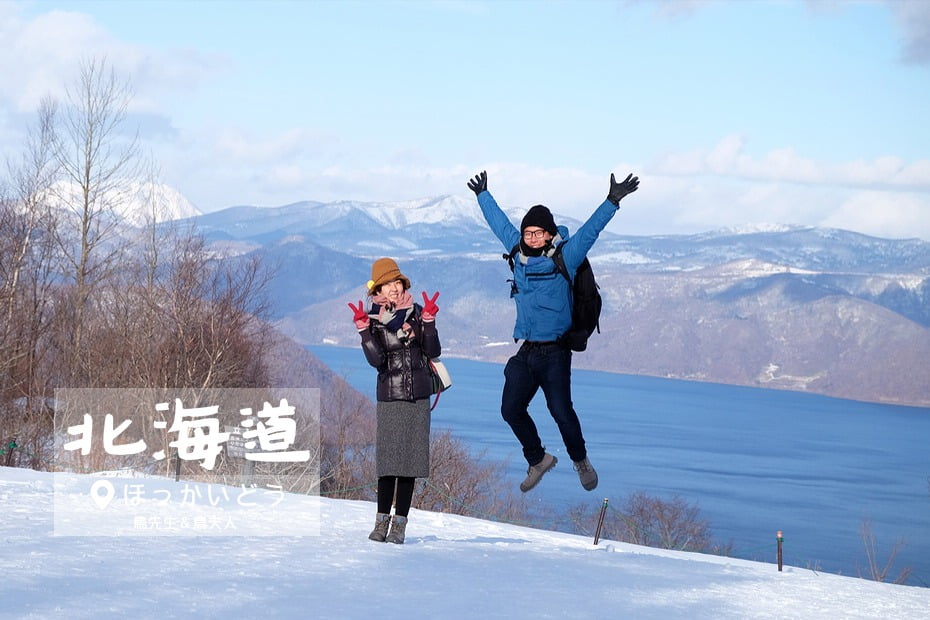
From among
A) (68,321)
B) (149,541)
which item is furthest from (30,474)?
(68,321)

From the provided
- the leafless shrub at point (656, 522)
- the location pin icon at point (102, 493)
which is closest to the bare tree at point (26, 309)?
the location pin icon at point (102, 493)

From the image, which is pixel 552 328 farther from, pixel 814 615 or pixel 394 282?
pixel 814 615

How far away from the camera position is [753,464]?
111m

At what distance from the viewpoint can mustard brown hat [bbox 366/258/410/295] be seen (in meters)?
6.41

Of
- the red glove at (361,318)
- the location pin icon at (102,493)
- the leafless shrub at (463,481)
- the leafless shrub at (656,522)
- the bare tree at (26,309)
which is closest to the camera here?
the red glove at (361,318)

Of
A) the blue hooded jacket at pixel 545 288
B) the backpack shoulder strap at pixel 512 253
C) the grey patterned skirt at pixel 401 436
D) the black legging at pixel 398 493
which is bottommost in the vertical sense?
the black legging at pixel 398 493

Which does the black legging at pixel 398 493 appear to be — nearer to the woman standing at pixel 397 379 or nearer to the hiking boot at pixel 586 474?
the woman standing at pixel 397 379

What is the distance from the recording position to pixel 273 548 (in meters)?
6.08

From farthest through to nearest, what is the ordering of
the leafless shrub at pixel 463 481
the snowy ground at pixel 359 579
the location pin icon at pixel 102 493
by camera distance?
the leafless shrub at pixel 463 481 → the location pin icon at pixel 102 493 → the snowy ground at pixel 359 579

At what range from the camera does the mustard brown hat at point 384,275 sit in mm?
6414

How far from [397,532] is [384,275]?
5.04 feet

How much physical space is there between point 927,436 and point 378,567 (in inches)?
5978

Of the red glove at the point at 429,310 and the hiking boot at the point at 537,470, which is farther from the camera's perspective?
the hiking boot at the point at 537,470

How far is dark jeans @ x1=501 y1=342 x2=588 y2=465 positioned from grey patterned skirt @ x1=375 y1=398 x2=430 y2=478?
54cm
